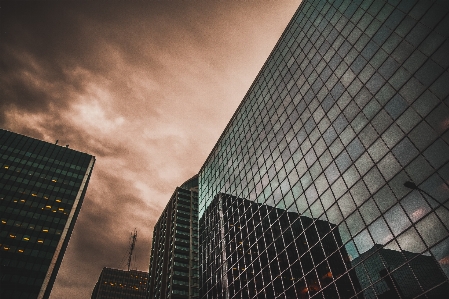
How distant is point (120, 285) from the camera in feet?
588

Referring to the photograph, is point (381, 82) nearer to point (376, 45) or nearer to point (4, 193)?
point (376, 45)

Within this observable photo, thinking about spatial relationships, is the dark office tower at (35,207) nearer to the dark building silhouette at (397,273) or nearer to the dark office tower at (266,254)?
the dark office tower at (266,254)

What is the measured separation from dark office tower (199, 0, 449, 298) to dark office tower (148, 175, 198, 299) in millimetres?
32770

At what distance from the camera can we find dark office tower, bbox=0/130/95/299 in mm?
89375

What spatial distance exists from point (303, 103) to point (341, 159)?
12.3 meters

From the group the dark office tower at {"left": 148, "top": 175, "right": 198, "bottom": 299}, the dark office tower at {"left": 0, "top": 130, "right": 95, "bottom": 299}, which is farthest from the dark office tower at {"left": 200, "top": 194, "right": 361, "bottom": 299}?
the dark office tower at {"left": 0, "top": 130, "right": 95, "bottom": 299}

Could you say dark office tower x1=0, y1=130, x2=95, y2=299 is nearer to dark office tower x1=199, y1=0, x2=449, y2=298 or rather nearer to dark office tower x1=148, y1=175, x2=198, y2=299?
dark office tower x1=148, y1=175, x2=198, y2=299

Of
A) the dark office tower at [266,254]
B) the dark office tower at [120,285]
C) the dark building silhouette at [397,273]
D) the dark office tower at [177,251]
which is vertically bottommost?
the dark building silhouette at [397,273]

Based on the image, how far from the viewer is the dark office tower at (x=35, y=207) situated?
8938cm

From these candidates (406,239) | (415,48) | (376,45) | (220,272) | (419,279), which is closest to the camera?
(419,279)

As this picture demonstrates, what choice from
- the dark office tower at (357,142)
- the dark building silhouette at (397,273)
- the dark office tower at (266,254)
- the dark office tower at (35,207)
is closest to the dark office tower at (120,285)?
the dark office tower at (35,207)

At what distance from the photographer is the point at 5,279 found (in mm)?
86062

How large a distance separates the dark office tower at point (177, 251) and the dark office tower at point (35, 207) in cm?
3121

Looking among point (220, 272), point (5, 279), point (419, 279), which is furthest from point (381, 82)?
point (5, 279)
